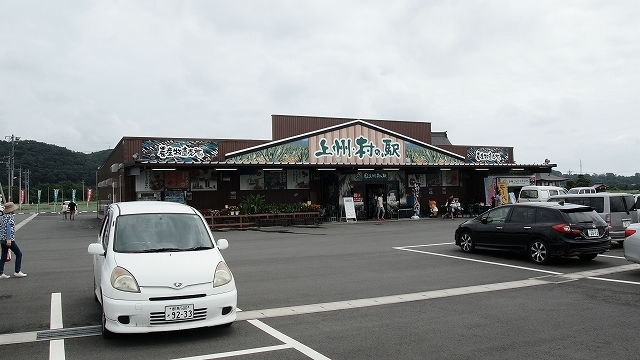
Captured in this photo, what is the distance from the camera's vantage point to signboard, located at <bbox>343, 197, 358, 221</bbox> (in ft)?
95.4

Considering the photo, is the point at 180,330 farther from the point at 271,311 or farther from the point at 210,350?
the point at 271,311

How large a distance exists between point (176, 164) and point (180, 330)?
60.2 ft

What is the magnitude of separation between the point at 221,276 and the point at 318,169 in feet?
73.9

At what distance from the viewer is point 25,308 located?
8.04 meters

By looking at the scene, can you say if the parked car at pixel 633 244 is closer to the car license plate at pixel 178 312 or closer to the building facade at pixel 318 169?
the car license plate at pixel 178 312

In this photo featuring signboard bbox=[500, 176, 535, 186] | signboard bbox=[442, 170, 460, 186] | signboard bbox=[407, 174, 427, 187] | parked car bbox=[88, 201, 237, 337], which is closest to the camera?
parked car bbox=[88, 201, 237, 337]

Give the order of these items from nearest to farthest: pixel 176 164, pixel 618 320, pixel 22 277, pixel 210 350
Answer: pixel 210 350 → pixel 618 320 → pixel 22 277 → pixel 176 164

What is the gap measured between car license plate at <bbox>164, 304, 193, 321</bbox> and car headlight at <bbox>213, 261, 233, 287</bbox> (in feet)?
1.50

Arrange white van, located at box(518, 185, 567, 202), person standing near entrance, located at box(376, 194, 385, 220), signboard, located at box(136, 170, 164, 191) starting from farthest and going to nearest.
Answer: person standing near entrance, located at box(376, 194, 385, 220) < white van, located at box(518, 185, 567, 202) < signboard, located at box(136, 170, 164, 191)

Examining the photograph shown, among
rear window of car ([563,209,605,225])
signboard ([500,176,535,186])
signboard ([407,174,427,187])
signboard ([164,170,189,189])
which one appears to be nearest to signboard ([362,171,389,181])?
signboard ([407,174,427,187])

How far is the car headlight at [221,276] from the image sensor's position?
640 centimetres

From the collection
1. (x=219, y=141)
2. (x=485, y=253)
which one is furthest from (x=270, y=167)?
(x=485, y=253)

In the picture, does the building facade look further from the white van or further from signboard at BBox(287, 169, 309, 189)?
the white van

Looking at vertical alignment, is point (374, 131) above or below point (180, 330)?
above
